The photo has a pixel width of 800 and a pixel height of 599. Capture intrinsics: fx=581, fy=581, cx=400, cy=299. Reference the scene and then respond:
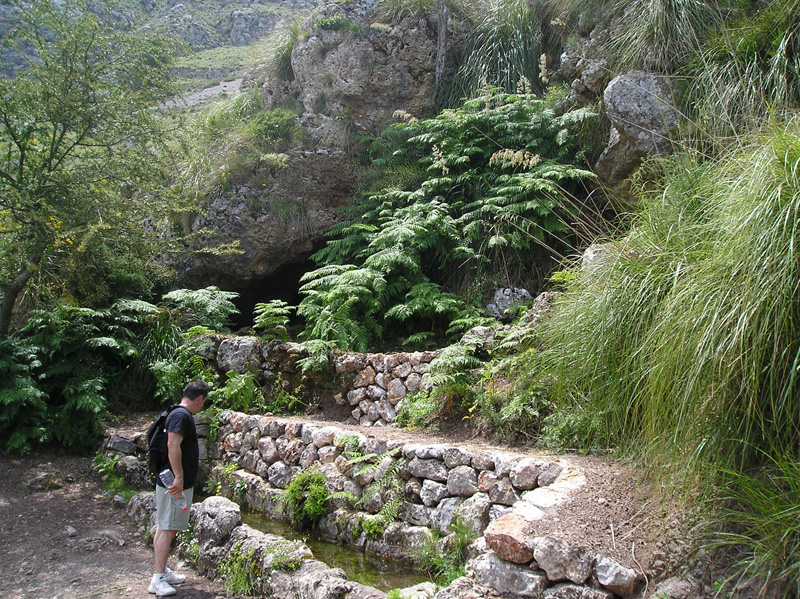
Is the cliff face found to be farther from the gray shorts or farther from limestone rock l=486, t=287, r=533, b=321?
the gray shorts

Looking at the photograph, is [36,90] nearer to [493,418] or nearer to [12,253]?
[12,253]

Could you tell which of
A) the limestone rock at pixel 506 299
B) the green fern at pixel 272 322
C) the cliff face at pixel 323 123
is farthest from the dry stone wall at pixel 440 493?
the cliff face at pixel 323 123

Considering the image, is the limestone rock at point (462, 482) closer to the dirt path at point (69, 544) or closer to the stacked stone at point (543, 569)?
the stacked stone at point (543, 569)

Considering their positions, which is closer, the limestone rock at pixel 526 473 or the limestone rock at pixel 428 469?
the limestone rock at pixel 526 473

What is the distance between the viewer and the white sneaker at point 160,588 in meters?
4.07

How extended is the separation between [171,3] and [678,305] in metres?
38.7

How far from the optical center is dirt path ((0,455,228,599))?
4340 mm

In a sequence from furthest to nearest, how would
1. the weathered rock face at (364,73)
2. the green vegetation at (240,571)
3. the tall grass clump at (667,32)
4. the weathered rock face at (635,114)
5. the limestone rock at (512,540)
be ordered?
the weathered rock face at (364,73) → the weathered rock face at (635,114) → the tall grass clump at (667,32) → the green vegetation at (240,571) → the limestone rock at (512,540)

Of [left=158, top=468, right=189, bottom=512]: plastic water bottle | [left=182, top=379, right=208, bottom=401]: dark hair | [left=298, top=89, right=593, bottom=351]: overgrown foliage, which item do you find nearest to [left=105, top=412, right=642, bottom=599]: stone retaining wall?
[left=158, top=468, right=189, bottom=512]: plastic water bottle

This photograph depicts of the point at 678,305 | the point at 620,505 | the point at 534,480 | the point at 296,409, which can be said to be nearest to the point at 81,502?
the point at 296,409

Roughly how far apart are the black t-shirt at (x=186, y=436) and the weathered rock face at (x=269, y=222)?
5937 mm

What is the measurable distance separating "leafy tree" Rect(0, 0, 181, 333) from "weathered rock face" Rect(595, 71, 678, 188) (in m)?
6.09

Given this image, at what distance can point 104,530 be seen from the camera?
5.61 metres

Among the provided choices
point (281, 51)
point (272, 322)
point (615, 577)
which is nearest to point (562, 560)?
point (615, 577)
